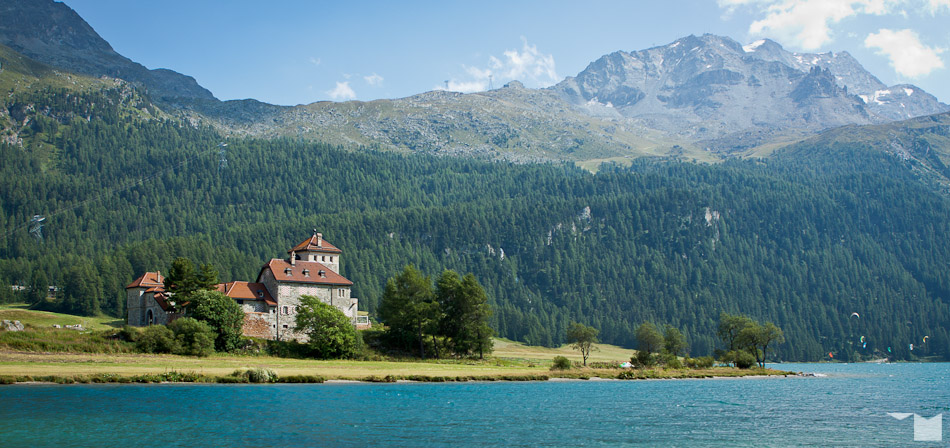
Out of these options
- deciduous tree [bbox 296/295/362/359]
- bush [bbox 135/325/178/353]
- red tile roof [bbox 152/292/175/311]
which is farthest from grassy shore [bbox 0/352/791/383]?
red tile roof [bbox 152/292/175/311]

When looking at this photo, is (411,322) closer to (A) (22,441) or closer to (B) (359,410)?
(B) (359,410)

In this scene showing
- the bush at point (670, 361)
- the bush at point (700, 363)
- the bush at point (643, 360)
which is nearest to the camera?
the bush at point (670, 361)

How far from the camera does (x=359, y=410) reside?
49562mm

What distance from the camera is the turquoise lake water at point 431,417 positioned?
126 feet

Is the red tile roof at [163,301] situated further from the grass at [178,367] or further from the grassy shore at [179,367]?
the grassy shore at [179,367]

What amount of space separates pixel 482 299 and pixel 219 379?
43.8 m

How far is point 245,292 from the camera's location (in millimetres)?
93812

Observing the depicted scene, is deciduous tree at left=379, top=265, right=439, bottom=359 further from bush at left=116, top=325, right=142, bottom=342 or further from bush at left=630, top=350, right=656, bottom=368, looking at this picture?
bush at left=630, top=350, right=656, bottom=368

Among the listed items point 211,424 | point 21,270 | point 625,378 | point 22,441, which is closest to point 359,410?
point 211,424

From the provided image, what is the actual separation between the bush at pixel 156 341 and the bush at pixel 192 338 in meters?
0.72

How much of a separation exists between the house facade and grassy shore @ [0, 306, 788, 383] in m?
A: 7.83

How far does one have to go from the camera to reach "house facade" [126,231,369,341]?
92188mm

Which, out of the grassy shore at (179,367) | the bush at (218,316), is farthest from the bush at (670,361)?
the bush at (218,316)

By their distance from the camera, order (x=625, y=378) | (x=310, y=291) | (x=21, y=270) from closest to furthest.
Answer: (x=625, y=378)
(x=310, y=291)
(x=21, y=270)
